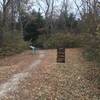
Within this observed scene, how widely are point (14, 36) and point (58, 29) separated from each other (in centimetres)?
2421

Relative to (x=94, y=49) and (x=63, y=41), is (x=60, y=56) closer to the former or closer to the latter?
(x=94, y=49)

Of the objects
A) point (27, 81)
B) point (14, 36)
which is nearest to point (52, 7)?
point (14, 36)

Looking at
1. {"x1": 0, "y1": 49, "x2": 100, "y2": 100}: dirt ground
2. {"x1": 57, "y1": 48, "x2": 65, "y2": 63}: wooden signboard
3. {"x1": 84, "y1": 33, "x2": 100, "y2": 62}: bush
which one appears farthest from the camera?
{"x1": 57, "y1": 48, "x2": 65, "y2": 63}: wooden signboard

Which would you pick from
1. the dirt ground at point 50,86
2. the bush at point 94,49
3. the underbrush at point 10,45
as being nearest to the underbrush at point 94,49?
the bush at point 94,49

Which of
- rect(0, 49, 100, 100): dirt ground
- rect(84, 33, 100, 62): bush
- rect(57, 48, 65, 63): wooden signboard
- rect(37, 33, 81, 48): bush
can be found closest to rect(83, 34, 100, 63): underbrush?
rect(84, 33, 100, 62): bush

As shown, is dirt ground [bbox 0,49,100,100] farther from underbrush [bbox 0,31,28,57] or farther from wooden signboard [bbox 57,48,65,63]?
underbrush [bbox 0,31,28,57]

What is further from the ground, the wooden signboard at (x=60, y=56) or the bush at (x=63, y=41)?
the bush at (x=63, y=41)

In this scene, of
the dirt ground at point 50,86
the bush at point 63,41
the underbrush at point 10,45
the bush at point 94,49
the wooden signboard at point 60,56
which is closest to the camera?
the dirt ground at point 50,86

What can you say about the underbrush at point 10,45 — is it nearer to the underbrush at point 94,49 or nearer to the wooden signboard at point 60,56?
the wooden signboard at point 60,56

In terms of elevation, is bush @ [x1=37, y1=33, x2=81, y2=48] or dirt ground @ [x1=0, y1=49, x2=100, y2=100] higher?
bush @ [x1=37, y1=33, x2=81, y2=48]

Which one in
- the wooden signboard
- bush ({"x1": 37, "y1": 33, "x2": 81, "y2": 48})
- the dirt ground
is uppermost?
bush ({"x1": 37, "y1": 33, "x2": 81, "y2": 48})

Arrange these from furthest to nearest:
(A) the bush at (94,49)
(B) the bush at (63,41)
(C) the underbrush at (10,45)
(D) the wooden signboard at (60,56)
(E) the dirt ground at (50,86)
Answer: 1. (B) the bush at (63,41)
2. (C) the underbrush at (10,45)
3. (D) the wooden signboard at (60,56)
4. (A) the bush at (94,49)
5. (E) the dirt ground at (50,86)

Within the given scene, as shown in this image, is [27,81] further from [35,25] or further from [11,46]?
[35,25]

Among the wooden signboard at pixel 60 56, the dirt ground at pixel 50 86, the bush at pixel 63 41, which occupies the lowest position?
the dirt ground at pixel 50 86
